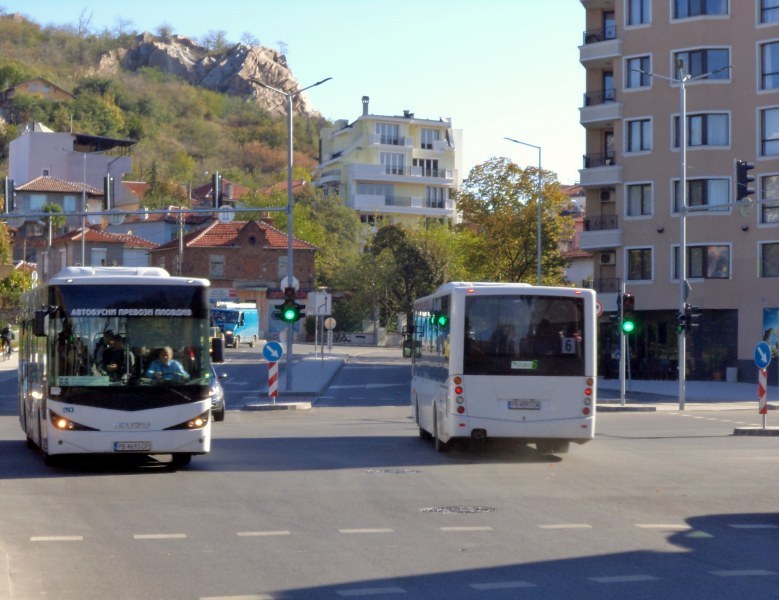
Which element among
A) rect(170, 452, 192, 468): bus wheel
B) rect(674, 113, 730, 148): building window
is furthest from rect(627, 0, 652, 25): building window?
rect(170, 452, 192, 468): bus wheel

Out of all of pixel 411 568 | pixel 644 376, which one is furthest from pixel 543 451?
pixel 644 376

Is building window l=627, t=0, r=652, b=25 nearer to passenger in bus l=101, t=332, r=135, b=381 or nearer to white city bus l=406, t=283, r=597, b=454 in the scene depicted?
white city bus l=406, t=283, r=597, b=454

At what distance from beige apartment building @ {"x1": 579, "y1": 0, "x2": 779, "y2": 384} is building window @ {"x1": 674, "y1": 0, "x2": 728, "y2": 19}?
60 millimetres

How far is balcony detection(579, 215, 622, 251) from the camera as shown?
59.8 meters

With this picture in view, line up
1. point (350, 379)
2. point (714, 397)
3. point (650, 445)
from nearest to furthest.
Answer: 1. point (650, 445)
2. point (714, 397)
3. point (350, 379)

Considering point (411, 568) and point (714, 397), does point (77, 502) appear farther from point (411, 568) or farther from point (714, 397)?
point (714, 397)

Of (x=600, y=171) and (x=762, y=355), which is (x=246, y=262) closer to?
(x=600, y=171)

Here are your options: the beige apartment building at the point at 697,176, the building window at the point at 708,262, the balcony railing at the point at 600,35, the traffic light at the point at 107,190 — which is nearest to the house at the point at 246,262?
the balcony railing at the point at 600,35

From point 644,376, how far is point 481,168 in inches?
760

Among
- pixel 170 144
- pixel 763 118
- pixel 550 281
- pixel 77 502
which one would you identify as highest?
pixel 170 144

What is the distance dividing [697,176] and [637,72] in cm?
577

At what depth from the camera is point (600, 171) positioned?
6041cm

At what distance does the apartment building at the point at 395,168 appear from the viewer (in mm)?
134375

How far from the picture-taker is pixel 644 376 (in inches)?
2323
